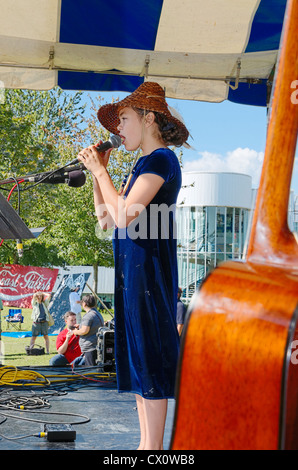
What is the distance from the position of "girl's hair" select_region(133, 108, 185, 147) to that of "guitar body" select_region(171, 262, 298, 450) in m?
1.21

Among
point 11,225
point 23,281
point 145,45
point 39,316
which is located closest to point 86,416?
point 11,225

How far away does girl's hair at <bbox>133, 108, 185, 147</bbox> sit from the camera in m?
1.64

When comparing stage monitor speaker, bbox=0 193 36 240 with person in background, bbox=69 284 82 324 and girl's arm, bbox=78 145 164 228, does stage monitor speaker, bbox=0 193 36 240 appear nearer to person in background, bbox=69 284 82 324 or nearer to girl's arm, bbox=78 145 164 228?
girl's arm, bbox=78 145 164 228

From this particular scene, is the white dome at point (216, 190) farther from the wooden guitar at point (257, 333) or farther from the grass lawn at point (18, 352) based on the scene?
the wooden guitar at point (257, 333)

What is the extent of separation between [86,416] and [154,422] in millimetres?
2213

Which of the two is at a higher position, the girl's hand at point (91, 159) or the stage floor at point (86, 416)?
the girl's hand at point (91, 159)

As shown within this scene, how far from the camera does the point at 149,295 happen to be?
1.42m

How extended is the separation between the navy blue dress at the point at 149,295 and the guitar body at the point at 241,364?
36.0 inches

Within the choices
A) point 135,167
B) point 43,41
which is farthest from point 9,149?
point 135,167

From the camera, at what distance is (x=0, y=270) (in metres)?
14.1

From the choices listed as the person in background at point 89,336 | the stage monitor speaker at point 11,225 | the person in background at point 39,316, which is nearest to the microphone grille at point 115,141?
the stage monitor speaker at point 11,225

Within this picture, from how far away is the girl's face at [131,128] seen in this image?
5.32 feet

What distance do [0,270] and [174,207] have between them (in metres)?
13.4

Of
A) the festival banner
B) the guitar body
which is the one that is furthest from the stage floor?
the festival banner
